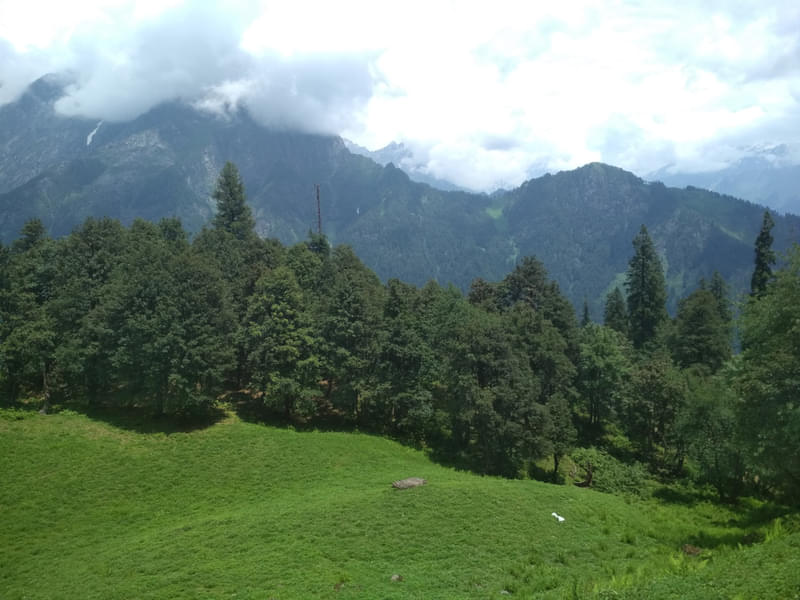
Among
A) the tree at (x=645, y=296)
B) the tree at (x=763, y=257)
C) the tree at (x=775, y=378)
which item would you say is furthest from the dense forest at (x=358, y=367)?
the tree at (x=645, y=296)

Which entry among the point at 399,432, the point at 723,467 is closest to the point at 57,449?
the point at 399,432

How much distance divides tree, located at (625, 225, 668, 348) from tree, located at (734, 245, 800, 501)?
6470 centimetres

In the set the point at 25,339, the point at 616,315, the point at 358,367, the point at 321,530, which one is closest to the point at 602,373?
the point at 358,367

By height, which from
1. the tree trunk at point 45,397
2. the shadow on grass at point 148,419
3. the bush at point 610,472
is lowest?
the bush at point 610,472

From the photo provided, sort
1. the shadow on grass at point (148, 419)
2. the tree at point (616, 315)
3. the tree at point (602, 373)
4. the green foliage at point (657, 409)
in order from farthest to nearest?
the tree at point (616, 315), the tree at point (602, 373), the green foliage at point (657, 409), the shadow on grass at point (148, 419)

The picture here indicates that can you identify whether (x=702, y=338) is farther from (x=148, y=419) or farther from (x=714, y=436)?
(x=148, y=419)

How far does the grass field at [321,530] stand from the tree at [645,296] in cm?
5766

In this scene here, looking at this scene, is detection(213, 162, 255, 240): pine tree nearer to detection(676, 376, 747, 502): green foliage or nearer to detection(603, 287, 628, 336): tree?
detection(603, 287, 628, 336): tree

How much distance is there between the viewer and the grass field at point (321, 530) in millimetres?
20297

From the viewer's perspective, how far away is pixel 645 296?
88562 millimetres

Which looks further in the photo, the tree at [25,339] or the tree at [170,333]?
the tree at [25,339]

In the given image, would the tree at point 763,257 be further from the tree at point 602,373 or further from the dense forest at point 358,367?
the tree at point 602,373

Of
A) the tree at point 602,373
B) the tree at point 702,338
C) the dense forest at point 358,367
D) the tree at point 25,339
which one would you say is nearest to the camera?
the dense forest at point 358,367

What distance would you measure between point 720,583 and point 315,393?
38.4 metres
